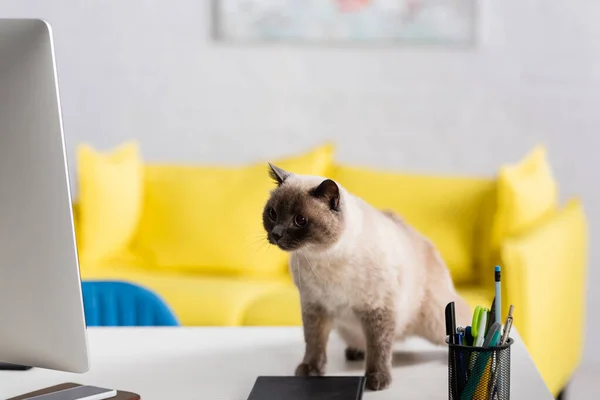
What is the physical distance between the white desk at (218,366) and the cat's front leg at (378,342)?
2cm

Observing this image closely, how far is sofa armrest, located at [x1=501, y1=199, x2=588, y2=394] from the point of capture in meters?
2.19

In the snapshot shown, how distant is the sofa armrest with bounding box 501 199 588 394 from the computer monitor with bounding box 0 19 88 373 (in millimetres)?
1506

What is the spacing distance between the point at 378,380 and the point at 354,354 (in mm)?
139

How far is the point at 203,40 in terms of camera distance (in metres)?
3.49

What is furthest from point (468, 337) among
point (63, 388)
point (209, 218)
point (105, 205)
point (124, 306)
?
point (105, 205)

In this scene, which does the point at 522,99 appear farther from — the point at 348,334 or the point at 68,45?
the point at 348,334

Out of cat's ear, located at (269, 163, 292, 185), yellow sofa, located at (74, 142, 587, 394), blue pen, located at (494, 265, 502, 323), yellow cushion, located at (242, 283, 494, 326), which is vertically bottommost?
yellow cushion, located at (242, 283, 494, 326)

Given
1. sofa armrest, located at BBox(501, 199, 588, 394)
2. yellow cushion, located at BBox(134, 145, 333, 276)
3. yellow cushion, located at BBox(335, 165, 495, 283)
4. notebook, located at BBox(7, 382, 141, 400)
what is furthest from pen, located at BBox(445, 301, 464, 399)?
yellow cushion, located at BBox(134, 145, 333, 276)

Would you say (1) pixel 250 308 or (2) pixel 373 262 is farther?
(1) pixel 250 308

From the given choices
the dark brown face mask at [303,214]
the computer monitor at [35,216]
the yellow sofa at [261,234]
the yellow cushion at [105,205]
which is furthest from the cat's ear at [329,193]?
the yellow cushion at [105,205]

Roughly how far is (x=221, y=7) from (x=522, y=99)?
4.36ft

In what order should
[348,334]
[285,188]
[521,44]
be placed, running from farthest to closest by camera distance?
1. [521,44]
2. [348,334]
3. [285,188]

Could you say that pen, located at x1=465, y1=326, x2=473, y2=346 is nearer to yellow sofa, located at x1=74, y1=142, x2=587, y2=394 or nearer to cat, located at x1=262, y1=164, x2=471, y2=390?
cat, located at x1=262, y1=164, x2=471, y2=390

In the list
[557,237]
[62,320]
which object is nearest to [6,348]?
[62,320]
